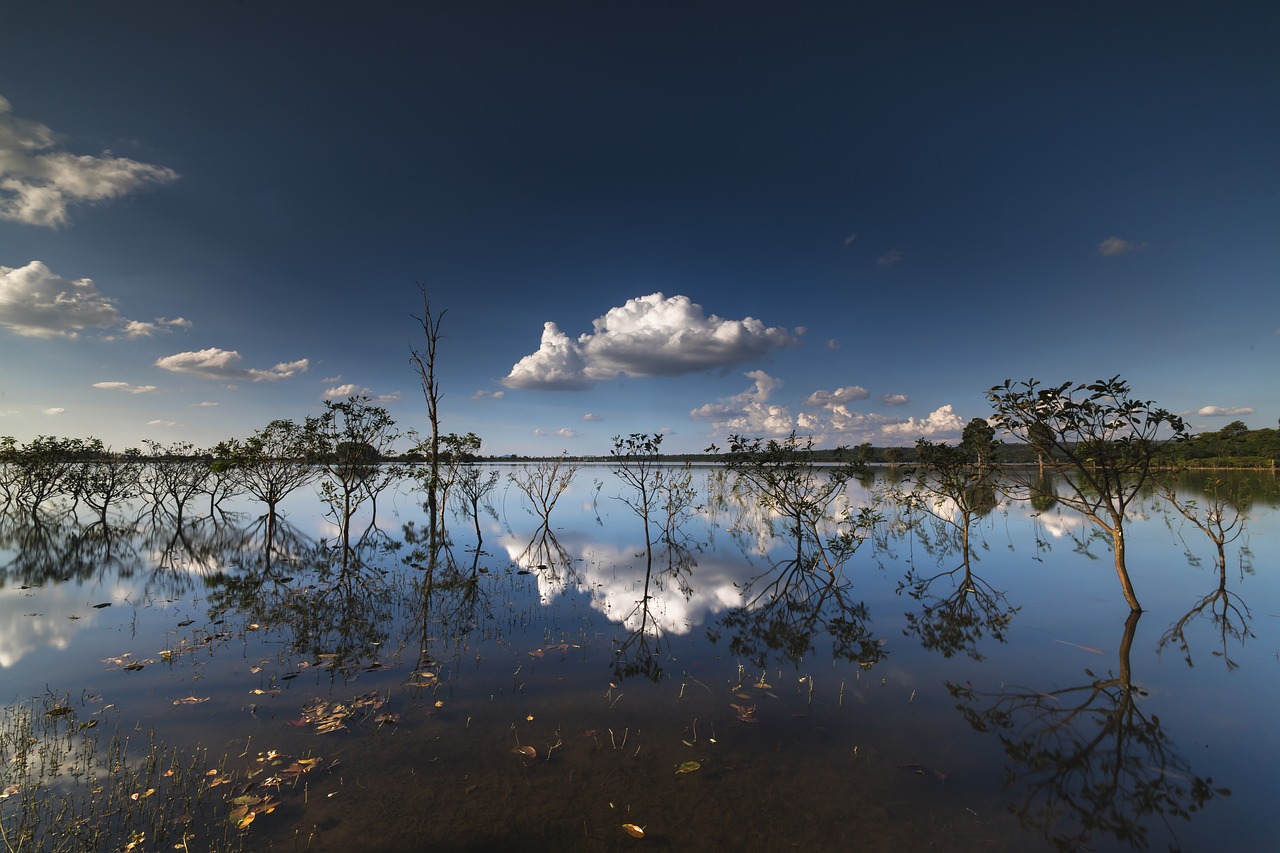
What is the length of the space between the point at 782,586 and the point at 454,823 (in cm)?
1365

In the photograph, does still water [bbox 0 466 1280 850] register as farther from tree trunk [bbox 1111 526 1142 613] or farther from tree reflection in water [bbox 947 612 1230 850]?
tree trunk [bbox 1111 526 1142 613]

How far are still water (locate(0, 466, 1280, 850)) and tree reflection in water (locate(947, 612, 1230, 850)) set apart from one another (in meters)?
0.05

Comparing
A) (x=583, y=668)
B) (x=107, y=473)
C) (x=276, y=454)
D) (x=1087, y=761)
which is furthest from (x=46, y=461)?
(x=1087, y=761)

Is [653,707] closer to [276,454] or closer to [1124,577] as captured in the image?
[1124,577]

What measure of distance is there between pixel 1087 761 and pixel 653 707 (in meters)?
6.49

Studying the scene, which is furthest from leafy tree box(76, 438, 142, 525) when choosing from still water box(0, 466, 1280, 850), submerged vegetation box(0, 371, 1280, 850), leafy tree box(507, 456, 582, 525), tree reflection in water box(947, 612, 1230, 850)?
tree reflection in water box(947, 612, 1230, 850)

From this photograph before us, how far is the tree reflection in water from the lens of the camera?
5641 millimetres

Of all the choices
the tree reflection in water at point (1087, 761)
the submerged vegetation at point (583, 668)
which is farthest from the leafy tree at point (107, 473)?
the tree reflection in water at point (1087, 761)

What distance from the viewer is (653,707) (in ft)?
27.5

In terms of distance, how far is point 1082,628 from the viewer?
12203 mm

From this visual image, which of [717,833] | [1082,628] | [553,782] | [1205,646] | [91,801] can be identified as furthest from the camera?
[1082,628]

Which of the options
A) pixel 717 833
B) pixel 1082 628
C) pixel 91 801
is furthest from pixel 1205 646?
pixel 91 801

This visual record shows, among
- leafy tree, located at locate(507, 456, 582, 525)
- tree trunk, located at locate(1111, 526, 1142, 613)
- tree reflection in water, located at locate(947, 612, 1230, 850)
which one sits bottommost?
tree reflection in water, located at locate(947, 612, 1230, 850)

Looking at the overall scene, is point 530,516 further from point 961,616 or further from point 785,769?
point 785,769
